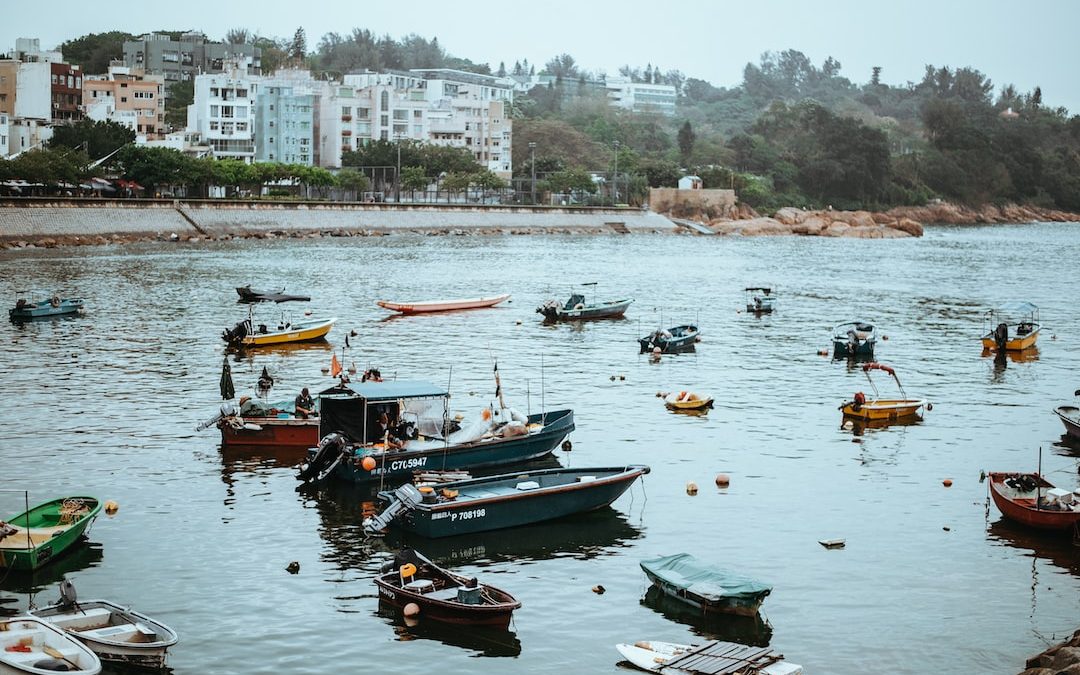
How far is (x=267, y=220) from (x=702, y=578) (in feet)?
360

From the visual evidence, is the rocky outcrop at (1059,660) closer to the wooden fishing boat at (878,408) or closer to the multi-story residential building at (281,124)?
the wooden fishing boat at (878,408)

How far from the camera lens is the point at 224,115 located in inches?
6181

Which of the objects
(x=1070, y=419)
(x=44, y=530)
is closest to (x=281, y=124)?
(x=1070, y=419)

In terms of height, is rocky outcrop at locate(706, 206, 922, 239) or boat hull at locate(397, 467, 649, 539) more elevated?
rocky outcrop at locate(706, 206, 922, 239)

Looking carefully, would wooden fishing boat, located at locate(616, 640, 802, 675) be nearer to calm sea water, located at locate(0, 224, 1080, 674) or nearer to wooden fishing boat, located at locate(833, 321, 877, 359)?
calm sea water, located at locate(0, 224, 1080, 674)

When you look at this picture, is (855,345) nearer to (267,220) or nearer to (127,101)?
(267,220)

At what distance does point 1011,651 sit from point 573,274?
2968 inches

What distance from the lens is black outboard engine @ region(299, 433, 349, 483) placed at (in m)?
29.5

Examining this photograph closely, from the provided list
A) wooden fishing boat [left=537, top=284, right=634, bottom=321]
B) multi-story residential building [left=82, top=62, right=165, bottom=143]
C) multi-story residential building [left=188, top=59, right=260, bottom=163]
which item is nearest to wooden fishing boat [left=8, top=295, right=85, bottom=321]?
wooden fishing boat [left=537, top=284, right=634, bottom=321]

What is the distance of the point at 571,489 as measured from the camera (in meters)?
27.3

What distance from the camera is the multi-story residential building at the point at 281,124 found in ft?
535

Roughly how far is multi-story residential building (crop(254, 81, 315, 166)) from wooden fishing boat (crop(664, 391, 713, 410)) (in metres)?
128

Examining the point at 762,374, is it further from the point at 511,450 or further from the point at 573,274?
the point at 573,274

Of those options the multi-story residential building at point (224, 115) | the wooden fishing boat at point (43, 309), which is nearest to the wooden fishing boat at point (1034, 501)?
the wooden fishing boat at point (43, 309)
